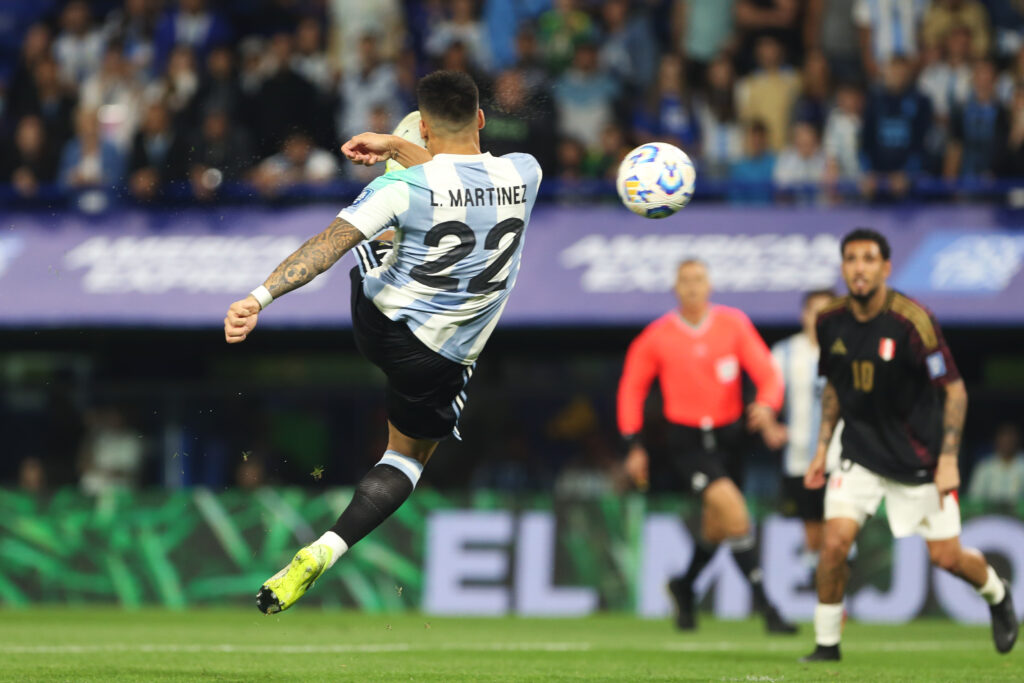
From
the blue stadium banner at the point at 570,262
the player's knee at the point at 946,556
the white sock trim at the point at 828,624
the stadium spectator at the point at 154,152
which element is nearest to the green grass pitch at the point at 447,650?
the white sock trim at the point at 828,624

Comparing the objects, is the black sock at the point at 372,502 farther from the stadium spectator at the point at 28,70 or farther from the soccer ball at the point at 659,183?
the stadium spectator at the point at 28,70

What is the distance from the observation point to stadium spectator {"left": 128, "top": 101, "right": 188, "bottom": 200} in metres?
14.7

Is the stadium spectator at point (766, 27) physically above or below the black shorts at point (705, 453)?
above

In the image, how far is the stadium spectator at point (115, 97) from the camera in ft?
52.1

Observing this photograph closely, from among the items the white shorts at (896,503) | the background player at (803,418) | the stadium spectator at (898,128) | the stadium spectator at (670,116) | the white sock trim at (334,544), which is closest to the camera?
the white sock trim at (334,544)

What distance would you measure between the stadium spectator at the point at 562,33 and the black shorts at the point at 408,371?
8.15m

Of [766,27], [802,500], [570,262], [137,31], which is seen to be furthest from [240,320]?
[137,31]

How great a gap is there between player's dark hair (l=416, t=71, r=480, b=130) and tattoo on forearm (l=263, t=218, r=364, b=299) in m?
0.74

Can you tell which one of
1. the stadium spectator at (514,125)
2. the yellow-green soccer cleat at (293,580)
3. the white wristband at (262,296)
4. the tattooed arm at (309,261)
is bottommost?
the yellow-green soccer cleat at (293,580)

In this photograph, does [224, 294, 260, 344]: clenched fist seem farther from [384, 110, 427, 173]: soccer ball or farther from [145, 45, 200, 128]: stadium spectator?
[145, 45, 200, 128]: stadium spectator

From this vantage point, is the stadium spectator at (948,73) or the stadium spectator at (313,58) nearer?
the stadium spectator at (948,73)

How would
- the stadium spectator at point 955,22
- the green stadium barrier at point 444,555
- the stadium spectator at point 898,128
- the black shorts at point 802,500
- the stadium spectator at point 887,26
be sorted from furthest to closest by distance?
the stadium spectator at point 887,26, the stadium spectator at point 955,22, the stadium spectator at point 898,128, the green stadium barrier at point 444,555, the black shorts at point 802,500

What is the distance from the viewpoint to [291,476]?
53.7 ft

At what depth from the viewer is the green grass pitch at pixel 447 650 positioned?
7.86 m
